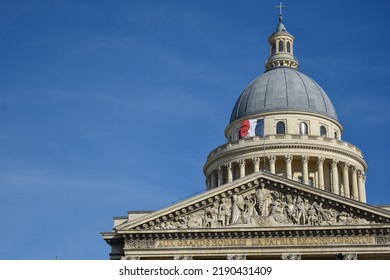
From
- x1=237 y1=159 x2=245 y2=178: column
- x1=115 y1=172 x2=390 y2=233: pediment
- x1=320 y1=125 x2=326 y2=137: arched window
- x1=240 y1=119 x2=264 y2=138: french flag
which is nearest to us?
x1=115 y1=172 x2=390 y2=233: pediment

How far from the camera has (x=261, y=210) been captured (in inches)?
2510

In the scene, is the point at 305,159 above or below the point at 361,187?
above

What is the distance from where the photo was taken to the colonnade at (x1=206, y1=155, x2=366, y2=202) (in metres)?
84.8

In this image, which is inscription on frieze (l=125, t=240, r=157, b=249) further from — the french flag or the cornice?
the french flag

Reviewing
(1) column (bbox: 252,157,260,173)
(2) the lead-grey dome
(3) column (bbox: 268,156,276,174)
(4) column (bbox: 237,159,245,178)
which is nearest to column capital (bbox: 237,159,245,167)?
(4) column (bbox: 237,159,245,178)

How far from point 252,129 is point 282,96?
591 centimetres

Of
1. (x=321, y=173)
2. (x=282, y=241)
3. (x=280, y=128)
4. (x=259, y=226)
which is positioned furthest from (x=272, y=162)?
(x=282, y=241)

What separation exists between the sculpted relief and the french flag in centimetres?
2476

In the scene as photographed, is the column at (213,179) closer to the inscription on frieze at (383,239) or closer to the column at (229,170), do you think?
the column at (229,170)

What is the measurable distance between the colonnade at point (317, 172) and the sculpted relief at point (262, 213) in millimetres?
19523

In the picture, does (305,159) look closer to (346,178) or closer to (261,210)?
(346,178)

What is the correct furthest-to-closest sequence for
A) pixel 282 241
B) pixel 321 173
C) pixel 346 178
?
pixel 346 178
pixel 321 173
pixel 282 241

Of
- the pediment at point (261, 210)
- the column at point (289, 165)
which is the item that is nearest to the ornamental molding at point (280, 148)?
the column at point (289, 165)
